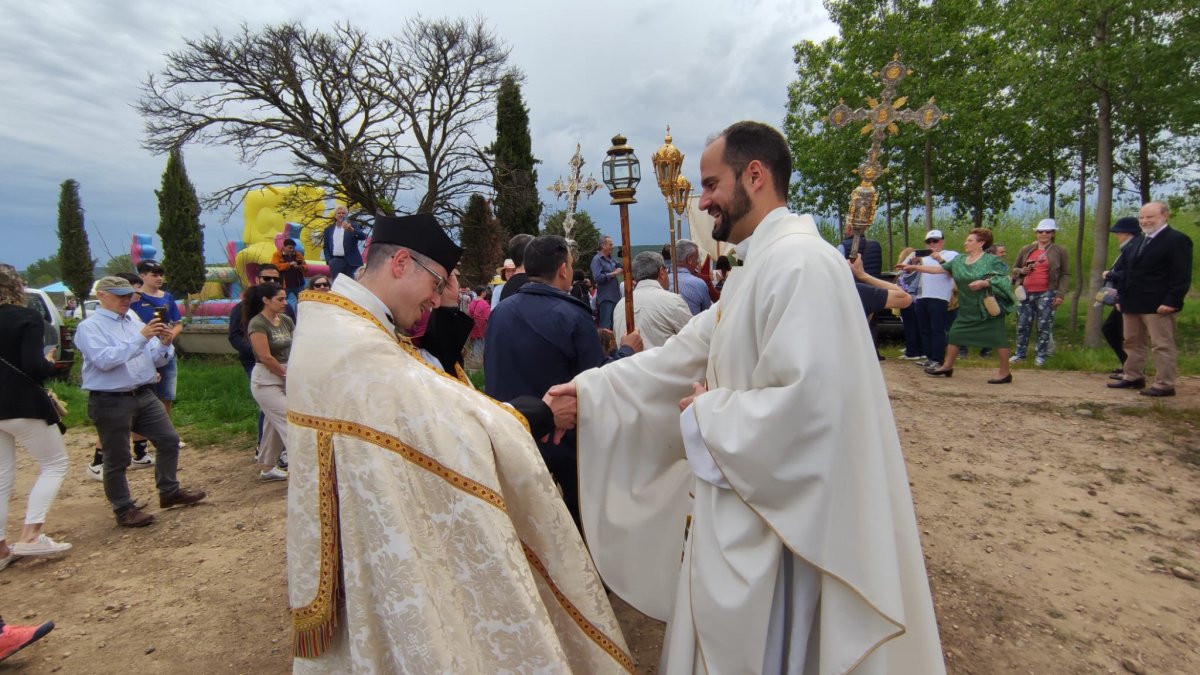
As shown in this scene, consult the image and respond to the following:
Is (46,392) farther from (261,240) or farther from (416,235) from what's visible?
(261,240)

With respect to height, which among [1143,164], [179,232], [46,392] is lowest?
[46,392]

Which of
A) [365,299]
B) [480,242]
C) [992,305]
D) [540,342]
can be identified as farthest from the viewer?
[480,242]

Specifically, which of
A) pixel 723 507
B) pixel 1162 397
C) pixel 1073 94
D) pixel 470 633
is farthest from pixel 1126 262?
pixel 470 633

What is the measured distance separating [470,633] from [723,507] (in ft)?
2.83

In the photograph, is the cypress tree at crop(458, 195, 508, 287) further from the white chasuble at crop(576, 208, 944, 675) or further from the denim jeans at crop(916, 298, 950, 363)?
the white chasuble at crop(576, 208, 944, 675)

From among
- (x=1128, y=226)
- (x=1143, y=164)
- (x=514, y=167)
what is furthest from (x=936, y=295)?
(x=514, y=167)

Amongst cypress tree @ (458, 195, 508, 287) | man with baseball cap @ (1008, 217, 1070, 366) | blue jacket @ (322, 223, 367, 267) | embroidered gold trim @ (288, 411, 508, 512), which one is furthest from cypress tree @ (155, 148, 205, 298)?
embroidered gold trim @ (288, 411, 508, 512)

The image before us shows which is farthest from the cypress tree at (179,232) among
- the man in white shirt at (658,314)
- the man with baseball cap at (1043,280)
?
the man with baseball cap at (1043,280)

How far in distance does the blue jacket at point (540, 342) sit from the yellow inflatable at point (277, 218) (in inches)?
766

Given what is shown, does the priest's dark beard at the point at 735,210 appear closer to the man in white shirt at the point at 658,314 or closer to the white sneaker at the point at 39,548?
the man in white shirt at the point at 658,314

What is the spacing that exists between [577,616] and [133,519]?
5.00 m

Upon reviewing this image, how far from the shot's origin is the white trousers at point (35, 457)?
4.43m

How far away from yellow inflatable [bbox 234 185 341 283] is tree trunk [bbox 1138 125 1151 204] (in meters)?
22.1

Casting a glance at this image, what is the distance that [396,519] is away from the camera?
70.6 inches
